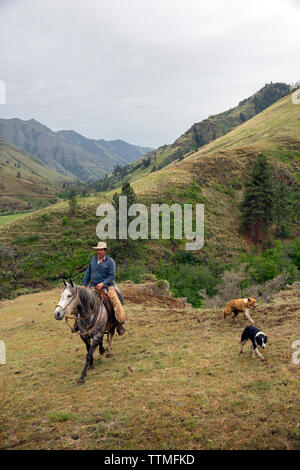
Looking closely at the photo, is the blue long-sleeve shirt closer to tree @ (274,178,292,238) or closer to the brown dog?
A: the brown dog

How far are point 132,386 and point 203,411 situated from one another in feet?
6.97

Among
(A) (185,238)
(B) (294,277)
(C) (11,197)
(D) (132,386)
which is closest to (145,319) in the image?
(D) (132,386)

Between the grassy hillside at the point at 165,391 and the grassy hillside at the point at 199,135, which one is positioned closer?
the grassy hillside at the point at 165,391

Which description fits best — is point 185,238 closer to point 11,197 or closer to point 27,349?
point 27,349

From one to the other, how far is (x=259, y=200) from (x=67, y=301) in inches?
1564

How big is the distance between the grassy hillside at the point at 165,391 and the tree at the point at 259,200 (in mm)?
32082

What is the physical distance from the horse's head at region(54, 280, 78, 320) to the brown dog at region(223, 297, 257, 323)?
5992mm

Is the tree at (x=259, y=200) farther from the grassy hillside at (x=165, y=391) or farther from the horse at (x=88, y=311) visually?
the horse at (x=88, y=311)

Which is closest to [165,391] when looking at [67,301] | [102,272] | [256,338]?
[256,338]

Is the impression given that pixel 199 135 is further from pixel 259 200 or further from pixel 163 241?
pixel 163 241

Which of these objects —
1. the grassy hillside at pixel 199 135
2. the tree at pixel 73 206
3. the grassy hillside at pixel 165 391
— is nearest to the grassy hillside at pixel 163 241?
the tree at pixel 73 206

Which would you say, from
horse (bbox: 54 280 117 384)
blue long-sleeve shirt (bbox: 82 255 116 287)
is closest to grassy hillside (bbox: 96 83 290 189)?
blue long-sleeve shirt (bbox: 82 255 116 287)

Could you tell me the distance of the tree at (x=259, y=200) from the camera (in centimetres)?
4106

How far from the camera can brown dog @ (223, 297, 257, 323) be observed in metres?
9.68
